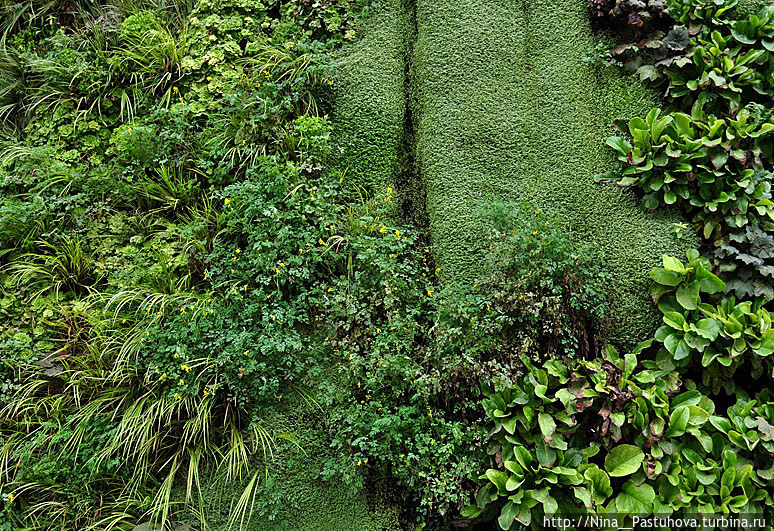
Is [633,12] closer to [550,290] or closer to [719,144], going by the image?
[719,144]

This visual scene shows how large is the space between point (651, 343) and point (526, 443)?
105 cm

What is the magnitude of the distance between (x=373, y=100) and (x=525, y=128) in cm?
125

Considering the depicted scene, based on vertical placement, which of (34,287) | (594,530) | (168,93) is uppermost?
(168,93)

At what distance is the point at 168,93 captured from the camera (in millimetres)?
4785

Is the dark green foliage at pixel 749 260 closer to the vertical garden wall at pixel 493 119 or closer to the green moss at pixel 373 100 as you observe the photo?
the vertical garden wall at pixel 493 119

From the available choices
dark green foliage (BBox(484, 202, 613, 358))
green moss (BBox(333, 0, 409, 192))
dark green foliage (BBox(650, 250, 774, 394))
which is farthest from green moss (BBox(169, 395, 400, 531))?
dark green foliage (BBox(650, 250, 774, 394))

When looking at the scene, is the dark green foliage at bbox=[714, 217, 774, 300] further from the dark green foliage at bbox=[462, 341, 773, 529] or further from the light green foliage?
the dark green foliage at bbox=[462, 341, 773, 529]

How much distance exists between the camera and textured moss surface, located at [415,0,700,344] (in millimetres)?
3793

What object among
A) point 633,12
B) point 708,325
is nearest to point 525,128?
point 633,12

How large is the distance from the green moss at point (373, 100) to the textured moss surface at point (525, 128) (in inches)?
7.7

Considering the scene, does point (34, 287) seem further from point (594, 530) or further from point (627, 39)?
point (627, 39)

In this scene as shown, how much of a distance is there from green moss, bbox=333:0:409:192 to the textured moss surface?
0.64 feet

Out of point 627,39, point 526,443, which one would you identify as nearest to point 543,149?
point 627,39

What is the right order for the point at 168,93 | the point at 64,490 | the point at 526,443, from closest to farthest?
the point at 526,443
the point at 64,490
the point at 168,93
